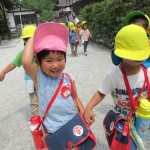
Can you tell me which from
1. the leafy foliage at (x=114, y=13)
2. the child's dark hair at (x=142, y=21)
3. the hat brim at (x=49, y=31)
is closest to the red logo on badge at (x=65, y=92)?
the hat brim at (x=49, y=31)

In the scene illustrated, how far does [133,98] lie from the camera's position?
181 centimetres

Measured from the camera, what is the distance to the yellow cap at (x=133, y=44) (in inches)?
63.5

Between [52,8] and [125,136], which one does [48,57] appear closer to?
[125,136]

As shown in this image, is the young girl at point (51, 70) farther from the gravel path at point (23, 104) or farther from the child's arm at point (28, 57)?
the gravel path at point (23, 104)

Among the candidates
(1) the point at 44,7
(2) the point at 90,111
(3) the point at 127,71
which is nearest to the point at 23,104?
(2) the point at 90,111

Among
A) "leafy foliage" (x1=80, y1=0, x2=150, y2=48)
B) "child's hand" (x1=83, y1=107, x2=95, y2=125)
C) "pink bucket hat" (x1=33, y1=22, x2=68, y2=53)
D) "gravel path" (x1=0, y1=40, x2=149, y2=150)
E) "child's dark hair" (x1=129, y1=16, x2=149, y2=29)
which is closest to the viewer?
"pink bucket hat" (x1=33, y1=22, x2=68, y2=53)

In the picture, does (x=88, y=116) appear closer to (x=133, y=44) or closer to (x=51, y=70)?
(x=51, y=70)

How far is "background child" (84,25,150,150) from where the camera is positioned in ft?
5.32

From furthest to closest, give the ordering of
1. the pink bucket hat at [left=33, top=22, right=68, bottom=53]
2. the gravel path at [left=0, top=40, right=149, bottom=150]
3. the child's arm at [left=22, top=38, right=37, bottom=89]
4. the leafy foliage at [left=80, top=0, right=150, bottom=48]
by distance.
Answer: the leafy foliage at [left=80, top=0, right=150, bottom=48] → the gravel path at [left=0, top=40, right=149, bottom=150] → the child's arm at [left=22, top=38, right=37, bottom=89] → the pink bucket hat at [left=33, top=22, right=68, bottom=53]

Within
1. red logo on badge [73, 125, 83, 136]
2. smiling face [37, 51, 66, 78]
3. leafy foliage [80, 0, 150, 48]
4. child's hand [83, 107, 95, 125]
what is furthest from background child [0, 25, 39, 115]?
leafy foliage [80, 0, 150, 48]

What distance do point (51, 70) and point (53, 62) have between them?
6cm

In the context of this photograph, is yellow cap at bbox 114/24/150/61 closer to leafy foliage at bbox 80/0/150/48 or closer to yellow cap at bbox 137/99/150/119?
yellow cap at bbox 137/99/150/119

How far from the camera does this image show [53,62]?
1.67 m

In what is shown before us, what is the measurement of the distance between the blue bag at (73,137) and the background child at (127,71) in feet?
0.52
